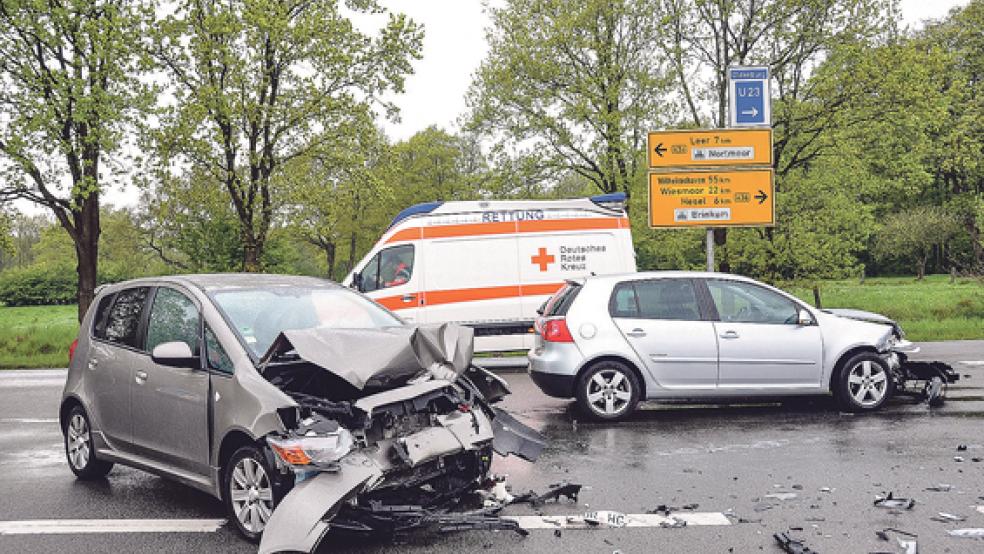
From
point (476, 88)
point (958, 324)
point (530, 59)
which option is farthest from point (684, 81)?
point (958, 324)

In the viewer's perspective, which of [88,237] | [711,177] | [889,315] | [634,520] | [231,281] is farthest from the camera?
[88,237]

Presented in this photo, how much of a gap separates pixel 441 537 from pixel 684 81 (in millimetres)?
22985

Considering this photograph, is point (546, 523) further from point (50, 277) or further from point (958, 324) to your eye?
point (50, 277)

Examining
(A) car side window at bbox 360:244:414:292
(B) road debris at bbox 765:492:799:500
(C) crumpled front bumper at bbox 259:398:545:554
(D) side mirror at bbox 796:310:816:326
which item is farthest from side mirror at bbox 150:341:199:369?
(A) car side window at bbox 360:244:414:292

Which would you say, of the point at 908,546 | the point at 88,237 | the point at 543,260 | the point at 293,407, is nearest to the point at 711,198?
the point at 543,260

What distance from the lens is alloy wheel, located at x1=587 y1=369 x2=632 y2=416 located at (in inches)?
344

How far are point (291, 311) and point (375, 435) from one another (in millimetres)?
1438

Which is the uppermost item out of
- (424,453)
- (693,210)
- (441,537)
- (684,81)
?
(684,81)

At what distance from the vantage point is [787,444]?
7.37 meters

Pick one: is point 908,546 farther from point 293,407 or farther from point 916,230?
point 916,230

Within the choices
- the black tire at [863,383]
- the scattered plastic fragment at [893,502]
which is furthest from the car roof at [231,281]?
the black tire at [863,383]

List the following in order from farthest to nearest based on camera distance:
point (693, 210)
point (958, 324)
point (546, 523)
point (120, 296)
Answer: point (958, 324)
point (693, 210)
point (120, 296)
point (546, 523)

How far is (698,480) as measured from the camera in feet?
20.2

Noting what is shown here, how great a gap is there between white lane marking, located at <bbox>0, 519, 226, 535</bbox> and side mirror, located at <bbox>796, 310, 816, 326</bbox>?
6387 mm
